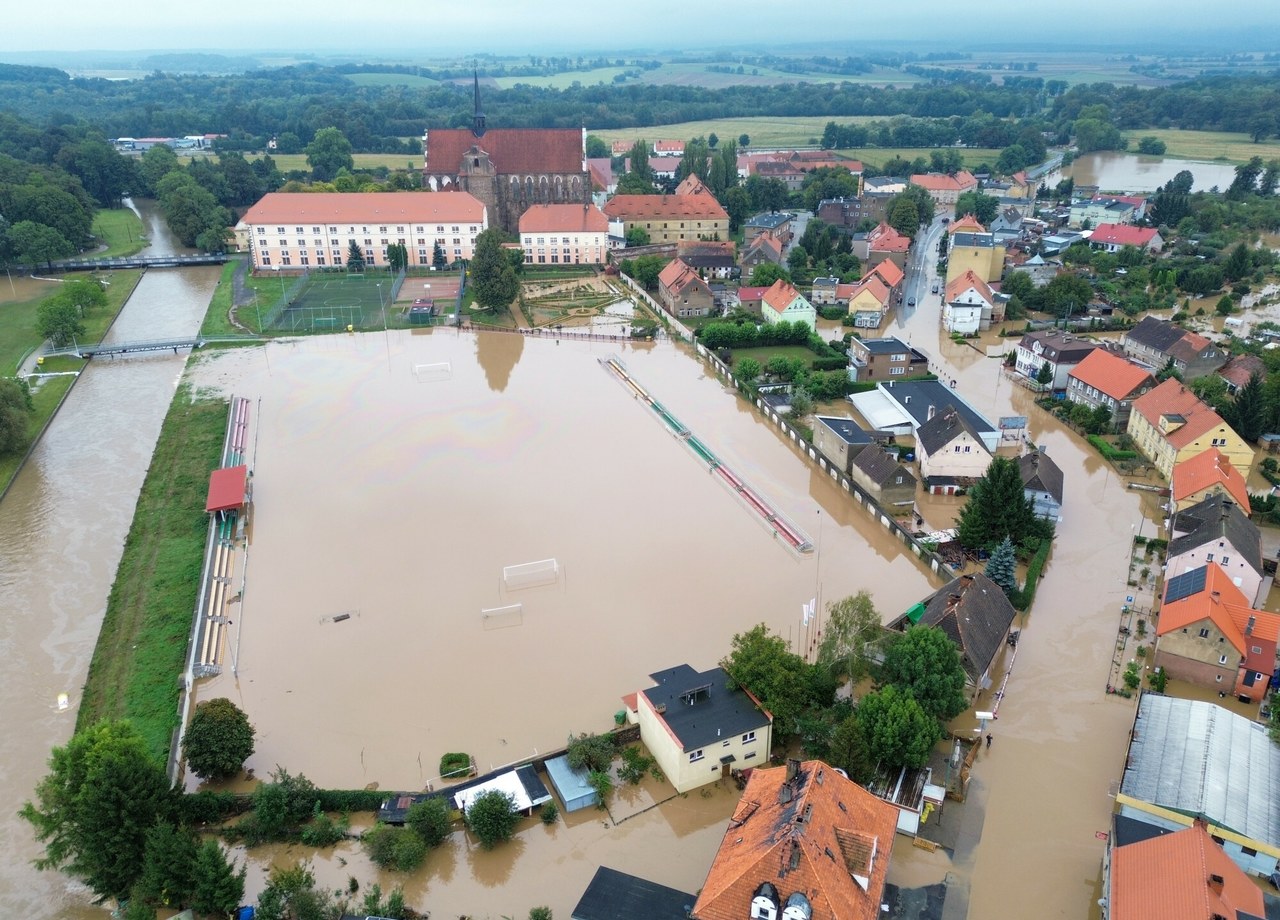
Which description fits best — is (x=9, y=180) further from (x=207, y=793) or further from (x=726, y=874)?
(x=726, y=874)

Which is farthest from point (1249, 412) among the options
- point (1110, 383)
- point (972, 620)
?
point (972, 620)

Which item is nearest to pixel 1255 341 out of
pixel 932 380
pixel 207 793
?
pixel 932 380

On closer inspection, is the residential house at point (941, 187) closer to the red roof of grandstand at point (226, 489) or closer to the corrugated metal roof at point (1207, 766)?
the red roof of grandstand at point (226, 489)

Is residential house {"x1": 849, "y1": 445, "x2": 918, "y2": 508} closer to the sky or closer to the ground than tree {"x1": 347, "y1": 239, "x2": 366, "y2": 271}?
closer to the sky

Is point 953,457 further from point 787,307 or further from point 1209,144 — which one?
point 1209,144

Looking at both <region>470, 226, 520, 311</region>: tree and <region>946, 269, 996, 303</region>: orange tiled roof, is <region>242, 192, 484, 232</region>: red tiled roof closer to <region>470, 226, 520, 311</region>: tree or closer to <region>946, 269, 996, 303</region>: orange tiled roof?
<region>470, 226, 520, 311</region>: tree

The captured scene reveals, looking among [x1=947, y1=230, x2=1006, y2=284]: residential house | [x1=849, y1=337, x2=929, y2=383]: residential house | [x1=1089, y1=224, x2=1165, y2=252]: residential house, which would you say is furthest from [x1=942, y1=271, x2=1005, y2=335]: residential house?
[x1=1089, y1=224, x2=1165, y2=252]: residential house
